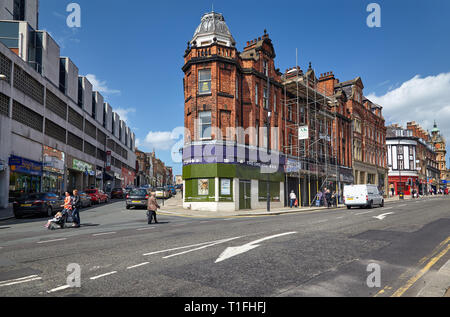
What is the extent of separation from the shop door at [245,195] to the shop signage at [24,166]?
18977 millimetres

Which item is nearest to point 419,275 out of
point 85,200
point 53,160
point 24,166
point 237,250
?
point 237,250

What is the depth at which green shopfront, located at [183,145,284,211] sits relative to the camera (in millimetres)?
26203

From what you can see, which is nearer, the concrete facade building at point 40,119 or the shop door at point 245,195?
the concrete facade building at point 40,119

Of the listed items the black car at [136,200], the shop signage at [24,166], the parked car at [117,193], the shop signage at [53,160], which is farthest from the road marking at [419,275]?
the parked car at [117,193]

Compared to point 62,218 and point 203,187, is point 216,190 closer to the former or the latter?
point 203,187

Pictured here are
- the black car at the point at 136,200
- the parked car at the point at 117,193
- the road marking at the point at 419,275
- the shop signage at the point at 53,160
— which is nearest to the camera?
the road marking at the point at 419,275

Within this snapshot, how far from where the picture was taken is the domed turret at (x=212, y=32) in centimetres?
2942

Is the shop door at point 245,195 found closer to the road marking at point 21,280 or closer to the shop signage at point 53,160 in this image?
the shop signage at point 53,160

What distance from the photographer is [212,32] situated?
1153 inches

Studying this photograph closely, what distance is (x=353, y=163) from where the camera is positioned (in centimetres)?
4712
